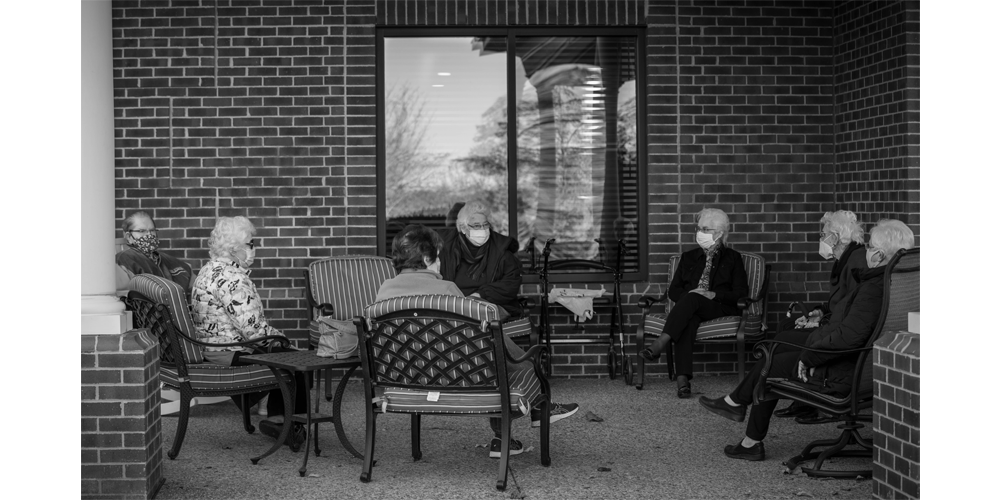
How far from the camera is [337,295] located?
23.2ft

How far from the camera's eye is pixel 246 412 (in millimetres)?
5484

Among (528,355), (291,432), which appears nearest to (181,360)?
(291,432)

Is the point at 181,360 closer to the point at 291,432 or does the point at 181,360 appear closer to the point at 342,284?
the point at 291,432

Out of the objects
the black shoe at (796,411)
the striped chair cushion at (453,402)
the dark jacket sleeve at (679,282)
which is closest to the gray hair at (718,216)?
the dark jacket sleeve at (679,282)

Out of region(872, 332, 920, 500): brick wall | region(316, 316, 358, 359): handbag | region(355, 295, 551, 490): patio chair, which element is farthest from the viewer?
region(316, 316, 358, 359): handbag

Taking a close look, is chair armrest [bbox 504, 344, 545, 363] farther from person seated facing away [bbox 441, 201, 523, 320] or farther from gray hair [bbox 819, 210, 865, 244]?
gray hair [bbox 819, 210, 865, 244]

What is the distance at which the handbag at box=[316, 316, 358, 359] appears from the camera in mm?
4762

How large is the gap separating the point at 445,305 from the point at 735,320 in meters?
3.37

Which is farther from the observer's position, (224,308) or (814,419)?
(814,419)

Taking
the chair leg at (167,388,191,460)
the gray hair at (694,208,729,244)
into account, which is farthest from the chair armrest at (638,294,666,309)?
the chair leg at (167,388,191,460)

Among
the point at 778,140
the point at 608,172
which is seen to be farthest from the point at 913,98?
the point at 608,172

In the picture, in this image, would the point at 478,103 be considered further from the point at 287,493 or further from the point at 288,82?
the point at 287,493

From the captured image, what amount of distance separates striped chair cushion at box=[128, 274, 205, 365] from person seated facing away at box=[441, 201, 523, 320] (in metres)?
2.27
